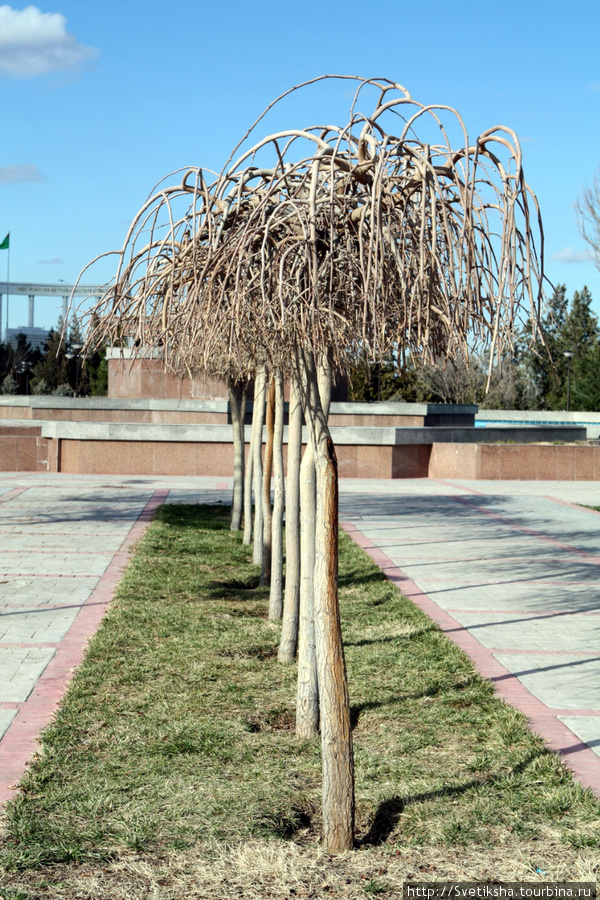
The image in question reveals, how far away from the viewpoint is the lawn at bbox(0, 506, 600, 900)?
3691mm

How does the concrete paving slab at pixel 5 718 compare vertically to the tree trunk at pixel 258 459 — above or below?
below

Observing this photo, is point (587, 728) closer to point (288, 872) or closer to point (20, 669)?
point (288, 872)

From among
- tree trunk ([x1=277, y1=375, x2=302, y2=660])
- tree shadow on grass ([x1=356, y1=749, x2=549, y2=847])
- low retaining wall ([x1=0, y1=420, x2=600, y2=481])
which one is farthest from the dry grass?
low retaining wall ([x1=0, y1=420, x2=600, y2=481])

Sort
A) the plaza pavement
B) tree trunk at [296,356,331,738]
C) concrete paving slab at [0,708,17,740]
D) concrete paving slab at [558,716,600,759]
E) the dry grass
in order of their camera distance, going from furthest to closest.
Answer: the plaza pavement
tree trunk at [296,356,331,738]
concrete paving slab at [0,708,17,740]
concrete paving slab at [558,716,600,759]
the dry grass

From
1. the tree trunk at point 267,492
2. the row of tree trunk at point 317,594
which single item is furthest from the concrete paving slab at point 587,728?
the tree trunk at point 267,492

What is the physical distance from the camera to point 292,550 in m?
6.67

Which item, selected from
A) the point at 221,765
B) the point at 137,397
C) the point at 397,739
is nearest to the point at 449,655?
the point at 397,739

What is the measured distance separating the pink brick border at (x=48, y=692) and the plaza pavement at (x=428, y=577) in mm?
11

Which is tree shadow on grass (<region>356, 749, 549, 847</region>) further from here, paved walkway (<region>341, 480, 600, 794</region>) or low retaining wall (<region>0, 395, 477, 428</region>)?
low retaining wall (<region>0, 395, 477, 428</region>)

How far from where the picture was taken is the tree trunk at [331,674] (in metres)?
3.96

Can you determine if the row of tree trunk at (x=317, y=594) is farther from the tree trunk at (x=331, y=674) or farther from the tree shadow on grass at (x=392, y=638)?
the tree shadow on grass at (x=392, y=638)

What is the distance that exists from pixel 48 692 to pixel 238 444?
744 cm

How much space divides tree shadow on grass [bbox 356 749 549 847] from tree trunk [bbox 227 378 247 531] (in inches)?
318

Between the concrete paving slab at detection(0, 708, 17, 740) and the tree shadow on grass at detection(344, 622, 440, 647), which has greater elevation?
the tree shadow on grass at detection(344, 622, 440, 647)
